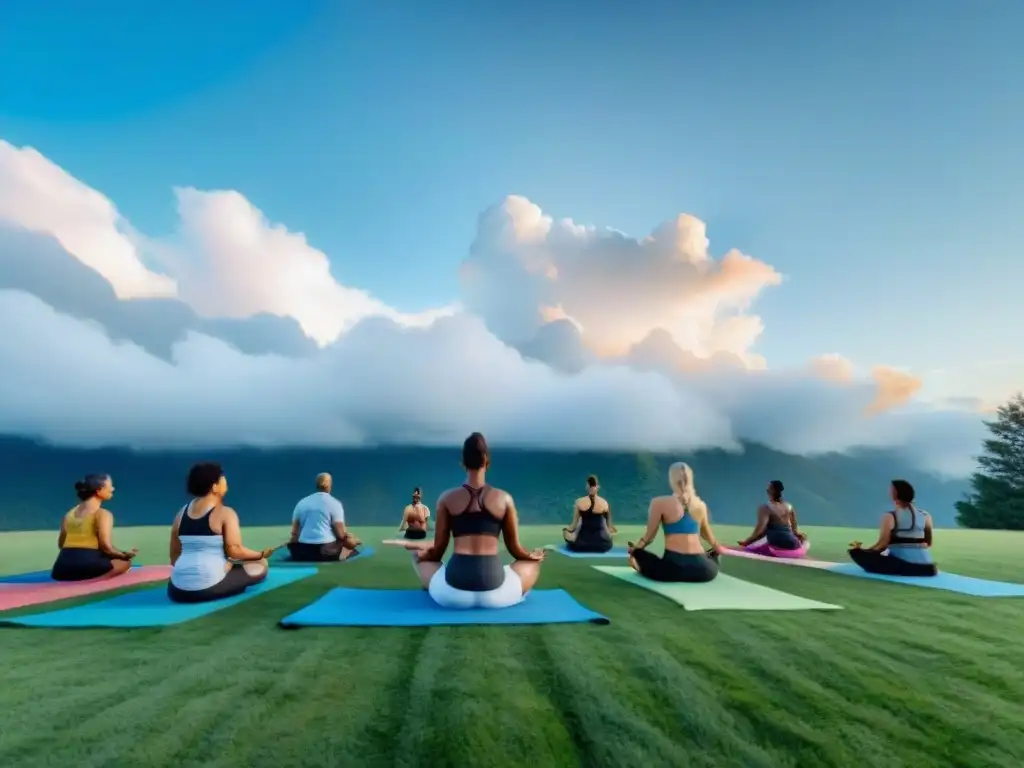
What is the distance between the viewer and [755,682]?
142 inches

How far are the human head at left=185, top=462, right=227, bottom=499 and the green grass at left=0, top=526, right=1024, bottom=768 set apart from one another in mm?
1254

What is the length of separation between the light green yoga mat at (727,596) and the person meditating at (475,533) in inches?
75.7

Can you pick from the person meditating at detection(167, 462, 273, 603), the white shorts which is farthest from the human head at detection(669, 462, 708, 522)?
the person meditating at detection(167, 462, 273, 603)

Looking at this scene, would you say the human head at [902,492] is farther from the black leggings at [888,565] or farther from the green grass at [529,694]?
the green grass at [529,694]

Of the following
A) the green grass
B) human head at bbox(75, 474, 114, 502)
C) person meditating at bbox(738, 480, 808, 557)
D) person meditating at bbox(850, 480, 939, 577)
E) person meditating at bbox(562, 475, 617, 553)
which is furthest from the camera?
person meditating at bbox(562, 475, 617, 553)

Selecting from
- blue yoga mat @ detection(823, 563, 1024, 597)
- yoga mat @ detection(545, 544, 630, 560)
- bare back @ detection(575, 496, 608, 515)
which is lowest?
yoga mat @ detection(545, 544, 630, 560)

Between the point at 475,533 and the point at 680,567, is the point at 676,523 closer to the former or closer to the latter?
the point at 680,567

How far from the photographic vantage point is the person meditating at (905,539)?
26.3ft

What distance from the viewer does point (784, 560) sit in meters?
10.3

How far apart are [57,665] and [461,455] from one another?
3.30m

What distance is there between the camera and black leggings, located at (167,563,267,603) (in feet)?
19.2

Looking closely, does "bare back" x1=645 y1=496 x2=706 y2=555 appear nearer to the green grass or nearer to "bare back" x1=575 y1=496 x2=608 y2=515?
the green grass

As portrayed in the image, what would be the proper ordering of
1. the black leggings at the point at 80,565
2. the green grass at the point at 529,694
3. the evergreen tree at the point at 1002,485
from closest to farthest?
the green grass at the point at 529,694
the black leggings at the point at 80,565
the evergreen tree at the point at 1002,485

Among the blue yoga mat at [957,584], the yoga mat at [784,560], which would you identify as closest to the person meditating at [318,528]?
the yoga mat at [784,560]
